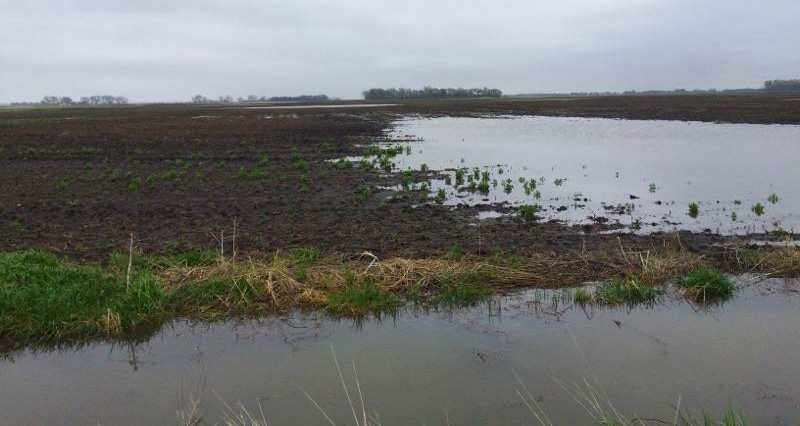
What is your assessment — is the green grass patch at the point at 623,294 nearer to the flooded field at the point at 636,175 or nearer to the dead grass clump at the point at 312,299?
the dead grass clump at the point at 312,299

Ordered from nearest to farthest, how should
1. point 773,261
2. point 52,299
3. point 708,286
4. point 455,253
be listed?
point 52,299
point 708,286
point 773,261
point 455,253

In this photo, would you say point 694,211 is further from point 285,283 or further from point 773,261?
point 285,283


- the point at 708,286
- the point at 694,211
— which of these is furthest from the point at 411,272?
the point at 694,211

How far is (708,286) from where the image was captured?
736 cm

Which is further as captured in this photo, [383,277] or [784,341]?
[383,277]

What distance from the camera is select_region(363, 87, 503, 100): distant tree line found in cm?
17488

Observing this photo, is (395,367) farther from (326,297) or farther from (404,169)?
(404,169)

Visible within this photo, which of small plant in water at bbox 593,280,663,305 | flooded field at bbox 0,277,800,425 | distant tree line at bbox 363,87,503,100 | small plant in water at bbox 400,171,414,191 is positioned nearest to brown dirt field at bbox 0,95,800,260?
small plant in water at bbox 400,171,414,191

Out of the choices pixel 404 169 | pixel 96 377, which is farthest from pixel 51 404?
pixel 404 169

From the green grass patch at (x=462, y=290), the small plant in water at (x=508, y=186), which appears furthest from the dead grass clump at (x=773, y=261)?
the small plant in water at (x=508, y=186)

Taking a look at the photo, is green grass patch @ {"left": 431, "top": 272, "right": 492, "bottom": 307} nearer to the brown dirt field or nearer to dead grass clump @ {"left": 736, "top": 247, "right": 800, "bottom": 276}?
the brown dirt field

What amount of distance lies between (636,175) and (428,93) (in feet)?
531

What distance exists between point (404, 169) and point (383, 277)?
12.3 m

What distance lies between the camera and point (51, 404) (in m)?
5.25
